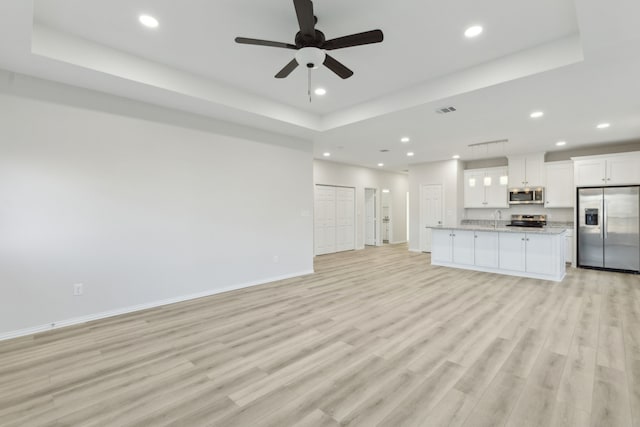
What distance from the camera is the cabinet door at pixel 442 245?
661 cm

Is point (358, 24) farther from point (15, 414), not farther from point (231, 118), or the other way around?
point (15, 414)

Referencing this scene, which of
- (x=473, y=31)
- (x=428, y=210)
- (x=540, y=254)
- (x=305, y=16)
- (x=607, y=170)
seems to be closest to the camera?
(x=305, y=16)

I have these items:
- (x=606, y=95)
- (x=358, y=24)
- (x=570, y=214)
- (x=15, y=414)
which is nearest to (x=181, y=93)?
(x=358, y=24)

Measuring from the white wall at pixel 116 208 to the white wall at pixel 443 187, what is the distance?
5439 millimetres

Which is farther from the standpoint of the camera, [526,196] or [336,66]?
[526,196]

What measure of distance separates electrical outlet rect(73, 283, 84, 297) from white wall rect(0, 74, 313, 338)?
1.6 inches

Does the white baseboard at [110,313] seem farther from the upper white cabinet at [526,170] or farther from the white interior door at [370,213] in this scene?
the upper white cabinet at [526,170]

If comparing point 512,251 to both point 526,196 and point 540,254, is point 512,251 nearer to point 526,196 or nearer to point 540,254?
point 540,254

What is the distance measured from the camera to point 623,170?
598 centimetres

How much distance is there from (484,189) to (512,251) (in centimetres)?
306

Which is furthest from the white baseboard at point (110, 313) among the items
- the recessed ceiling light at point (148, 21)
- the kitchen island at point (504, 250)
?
the kitchen island at point (504, 250)

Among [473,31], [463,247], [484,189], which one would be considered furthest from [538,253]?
[473,31]

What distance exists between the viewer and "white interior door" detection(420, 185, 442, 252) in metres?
8.77

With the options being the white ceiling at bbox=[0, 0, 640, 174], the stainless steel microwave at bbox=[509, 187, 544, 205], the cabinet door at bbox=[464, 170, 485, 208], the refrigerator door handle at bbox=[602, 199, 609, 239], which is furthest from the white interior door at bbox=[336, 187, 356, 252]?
the refrigerator door handle at bbox=[602, 199, 609, 239]
